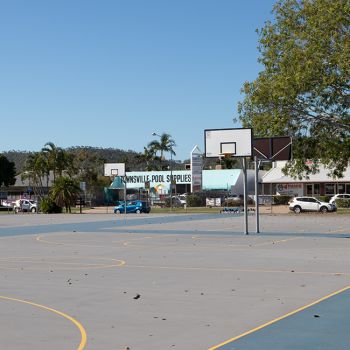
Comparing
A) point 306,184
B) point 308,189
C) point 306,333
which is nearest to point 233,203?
point 306,184

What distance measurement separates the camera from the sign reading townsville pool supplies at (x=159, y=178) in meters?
90.9

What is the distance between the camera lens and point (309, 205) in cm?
6006

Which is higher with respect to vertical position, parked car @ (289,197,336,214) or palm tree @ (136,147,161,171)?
palm tree @ (136,147,161,171)

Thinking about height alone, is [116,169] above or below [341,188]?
above

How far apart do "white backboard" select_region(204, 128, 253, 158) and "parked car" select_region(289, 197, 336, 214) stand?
28.4 m

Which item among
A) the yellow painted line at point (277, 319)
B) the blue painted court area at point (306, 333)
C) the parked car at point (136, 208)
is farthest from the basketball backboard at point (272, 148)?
the parked car at point (136, 208)

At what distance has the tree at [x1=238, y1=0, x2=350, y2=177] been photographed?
4388 cm

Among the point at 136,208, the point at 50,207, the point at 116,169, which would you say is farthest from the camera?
the point at 116,169

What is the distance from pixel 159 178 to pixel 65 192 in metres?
28.1

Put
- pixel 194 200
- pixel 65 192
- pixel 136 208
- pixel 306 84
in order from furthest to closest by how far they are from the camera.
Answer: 1. pixel 194 200
2. pixel 65 192
3. pixel 136 208
4. pixel 306 84

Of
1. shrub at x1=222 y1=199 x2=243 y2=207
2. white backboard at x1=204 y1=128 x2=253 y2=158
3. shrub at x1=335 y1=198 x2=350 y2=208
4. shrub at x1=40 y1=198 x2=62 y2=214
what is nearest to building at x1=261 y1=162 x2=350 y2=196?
shrub at x1=222 y1=199 x2=243 y2=207

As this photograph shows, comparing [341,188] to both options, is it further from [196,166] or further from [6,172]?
[6,172]

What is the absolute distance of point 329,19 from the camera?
4359cm

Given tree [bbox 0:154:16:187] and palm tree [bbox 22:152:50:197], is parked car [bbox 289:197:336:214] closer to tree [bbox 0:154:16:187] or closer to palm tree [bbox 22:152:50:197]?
palm tree [bbox 22:152:50:197]
